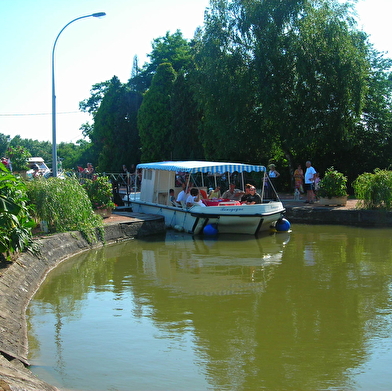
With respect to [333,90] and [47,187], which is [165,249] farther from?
[333,90]

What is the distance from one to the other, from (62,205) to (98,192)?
3.03m

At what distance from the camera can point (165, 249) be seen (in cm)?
1556

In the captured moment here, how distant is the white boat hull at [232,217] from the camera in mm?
17141

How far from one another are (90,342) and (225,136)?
20.0 metres

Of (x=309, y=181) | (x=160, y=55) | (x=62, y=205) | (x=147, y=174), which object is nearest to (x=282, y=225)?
(x=309, y=181)

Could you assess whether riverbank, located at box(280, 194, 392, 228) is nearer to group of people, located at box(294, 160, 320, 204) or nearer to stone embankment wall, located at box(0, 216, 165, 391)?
group of people, located at box(294, 160, 320, 204)

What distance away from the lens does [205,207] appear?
17.5 metres

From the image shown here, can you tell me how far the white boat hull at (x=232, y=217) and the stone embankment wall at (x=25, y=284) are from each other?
1228 mm

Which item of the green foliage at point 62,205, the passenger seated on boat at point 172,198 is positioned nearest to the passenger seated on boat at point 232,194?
the passenger seated on boat at point 172,198

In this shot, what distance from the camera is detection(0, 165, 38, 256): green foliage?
9164 millimetres

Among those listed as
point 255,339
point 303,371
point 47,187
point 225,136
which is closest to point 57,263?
point 47,187

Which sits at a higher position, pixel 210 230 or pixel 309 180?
pixel 309 180

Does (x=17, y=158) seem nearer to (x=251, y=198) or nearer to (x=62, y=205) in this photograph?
(x=62, y=205)

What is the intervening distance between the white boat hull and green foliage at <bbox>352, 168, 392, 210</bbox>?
395cm
